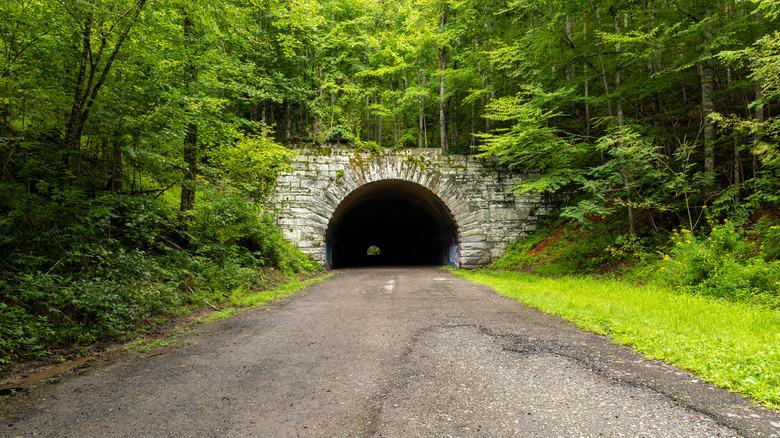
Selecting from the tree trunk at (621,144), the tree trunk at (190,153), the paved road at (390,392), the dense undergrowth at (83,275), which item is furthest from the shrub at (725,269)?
the tree trunk at (190,153)

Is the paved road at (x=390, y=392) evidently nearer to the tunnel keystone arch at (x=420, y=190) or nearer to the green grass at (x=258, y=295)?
the green grass at (x=258, y=295)

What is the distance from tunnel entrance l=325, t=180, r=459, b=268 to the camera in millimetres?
15398

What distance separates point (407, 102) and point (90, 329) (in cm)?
1712

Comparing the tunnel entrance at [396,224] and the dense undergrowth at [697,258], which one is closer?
the dense undergrowth at [697,258]

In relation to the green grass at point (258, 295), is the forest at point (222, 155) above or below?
above

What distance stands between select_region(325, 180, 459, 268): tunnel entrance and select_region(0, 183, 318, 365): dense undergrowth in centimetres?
832

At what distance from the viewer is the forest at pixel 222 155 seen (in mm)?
4465

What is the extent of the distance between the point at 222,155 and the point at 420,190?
27.3 feet

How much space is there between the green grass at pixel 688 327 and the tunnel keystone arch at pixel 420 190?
23.3 ft

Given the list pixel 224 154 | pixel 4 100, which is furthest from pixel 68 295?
pixel 224 154

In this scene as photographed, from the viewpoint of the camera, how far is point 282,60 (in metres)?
17.6

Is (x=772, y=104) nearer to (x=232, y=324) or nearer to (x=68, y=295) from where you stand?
(x=232, y=324)

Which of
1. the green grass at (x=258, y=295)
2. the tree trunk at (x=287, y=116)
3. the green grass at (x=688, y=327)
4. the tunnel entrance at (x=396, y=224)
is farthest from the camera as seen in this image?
the tree trunk at (x=287, y=116)

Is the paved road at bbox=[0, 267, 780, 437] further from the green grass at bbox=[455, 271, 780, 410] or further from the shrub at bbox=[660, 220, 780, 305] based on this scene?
the shrub at bbox=[660, 220, 780, 305]
